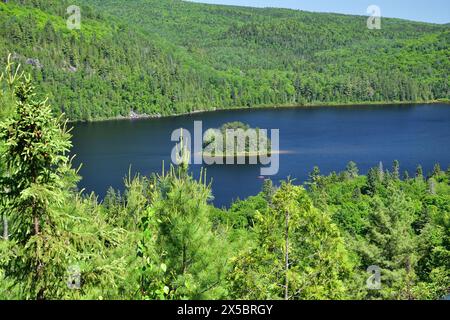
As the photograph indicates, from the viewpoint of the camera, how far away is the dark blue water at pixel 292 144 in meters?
72.3

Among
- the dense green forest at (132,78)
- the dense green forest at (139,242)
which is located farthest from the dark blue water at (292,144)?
the dense green forest at (139,242)

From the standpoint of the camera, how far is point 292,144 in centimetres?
9494

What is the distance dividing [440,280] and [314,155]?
6804 centimetres

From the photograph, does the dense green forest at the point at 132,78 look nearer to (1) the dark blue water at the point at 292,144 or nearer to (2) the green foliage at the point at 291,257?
(1) the dark blue water at the point at 292,144

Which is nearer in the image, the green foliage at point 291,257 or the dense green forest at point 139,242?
the dense green forest at point 139,242

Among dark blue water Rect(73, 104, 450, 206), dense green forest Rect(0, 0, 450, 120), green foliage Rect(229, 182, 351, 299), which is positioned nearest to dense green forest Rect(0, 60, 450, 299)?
green foliage Rect(229, 182, 351, 299)

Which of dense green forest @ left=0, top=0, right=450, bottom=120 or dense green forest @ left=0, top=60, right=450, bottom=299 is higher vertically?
dense green forest @ left=0, top=0, right=450, bottom=120

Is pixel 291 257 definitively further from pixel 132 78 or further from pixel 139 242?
pixel 132 78

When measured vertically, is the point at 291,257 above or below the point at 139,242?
below

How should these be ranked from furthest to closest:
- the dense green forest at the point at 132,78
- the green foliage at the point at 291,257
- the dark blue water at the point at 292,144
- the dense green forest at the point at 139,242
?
the dense green forest at the point at 132,78 → the dark blue water at the point at 292,144 → the green foliage at the point at 291,257 → the dense green forest at the point at 139,242

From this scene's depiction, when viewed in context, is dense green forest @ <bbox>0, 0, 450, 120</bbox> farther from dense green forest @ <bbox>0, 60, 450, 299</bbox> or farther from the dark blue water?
dense green forest @ <bbox>0, 60, 450, 299</bbox>

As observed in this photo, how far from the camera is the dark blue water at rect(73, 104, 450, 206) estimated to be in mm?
72312

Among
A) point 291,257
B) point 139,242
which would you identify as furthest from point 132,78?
point 139,242

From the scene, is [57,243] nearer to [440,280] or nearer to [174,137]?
[440,280]
